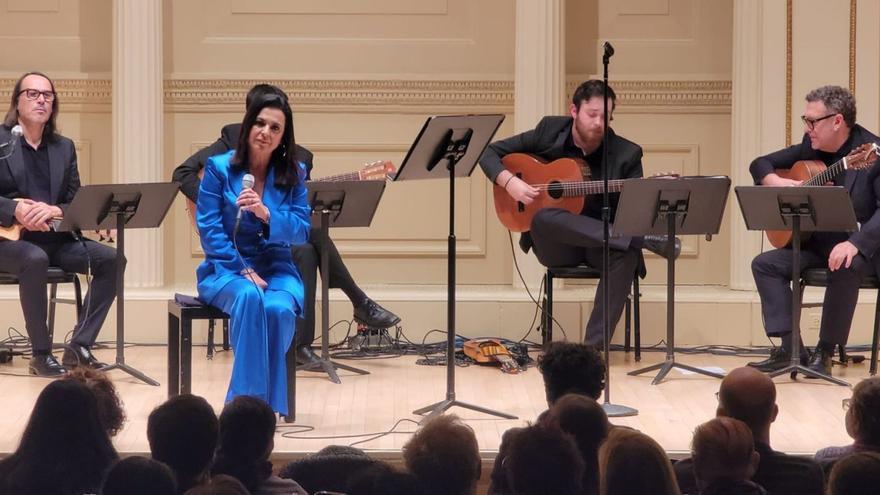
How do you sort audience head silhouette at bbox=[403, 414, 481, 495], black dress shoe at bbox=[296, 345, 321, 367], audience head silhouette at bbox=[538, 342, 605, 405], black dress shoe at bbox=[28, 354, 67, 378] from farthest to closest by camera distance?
black dress shoe at bbox=[296, 345, 321, 367], black dress shoe at bbox=[28, 354, 67, 378], audience head silhouette at bbox=[538, 342, 605, 405], audience head silhouette at bbox=[403, 414, 481, 495]

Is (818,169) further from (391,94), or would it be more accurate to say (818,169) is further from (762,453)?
(762,453)

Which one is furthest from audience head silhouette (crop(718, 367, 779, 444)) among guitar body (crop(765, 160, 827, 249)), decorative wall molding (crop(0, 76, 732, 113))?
decorative wall molding (crop(0, 76, 732, 113))

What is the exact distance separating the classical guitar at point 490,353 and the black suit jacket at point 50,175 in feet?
7.31

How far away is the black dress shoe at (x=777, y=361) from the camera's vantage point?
661cm

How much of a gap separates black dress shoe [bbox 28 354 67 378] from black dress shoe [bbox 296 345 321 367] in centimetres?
115

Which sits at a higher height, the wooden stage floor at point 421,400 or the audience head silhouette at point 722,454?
the audience head silhouette at point 722,454

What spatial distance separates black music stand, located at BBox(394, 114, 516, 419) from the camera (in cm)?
539

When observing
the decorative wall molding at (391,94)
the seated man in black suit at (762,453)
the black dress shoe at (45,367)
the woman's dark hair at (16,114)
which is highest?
the decorative wall molding at (391,94)

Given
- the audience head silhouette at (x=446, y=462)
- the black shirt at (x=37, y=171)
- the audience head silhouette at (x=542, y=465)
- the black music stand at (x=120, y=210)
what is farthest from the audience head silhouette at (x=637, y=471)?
the black shirt at (x=37, y=171)

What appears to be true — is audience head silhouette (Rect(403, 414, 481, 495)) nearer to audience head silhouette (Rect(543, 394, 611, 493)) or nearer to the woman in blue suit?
audience head silhouette (Rect(543, 394, 611, 493))

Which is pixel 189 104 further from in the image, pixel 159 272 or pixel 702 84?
pixel 702 84

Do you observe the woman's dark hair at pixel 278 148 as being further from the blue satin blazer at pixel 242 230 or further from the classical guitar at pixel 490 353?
the classical guitar at pixel 490 353

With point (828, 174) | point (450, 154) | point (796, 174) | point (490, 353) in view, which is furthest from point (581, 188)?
point (450, 154)

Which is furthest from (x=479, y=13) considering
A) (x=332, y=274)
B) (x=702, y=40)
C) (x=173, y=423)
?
(x=173, y=423)
